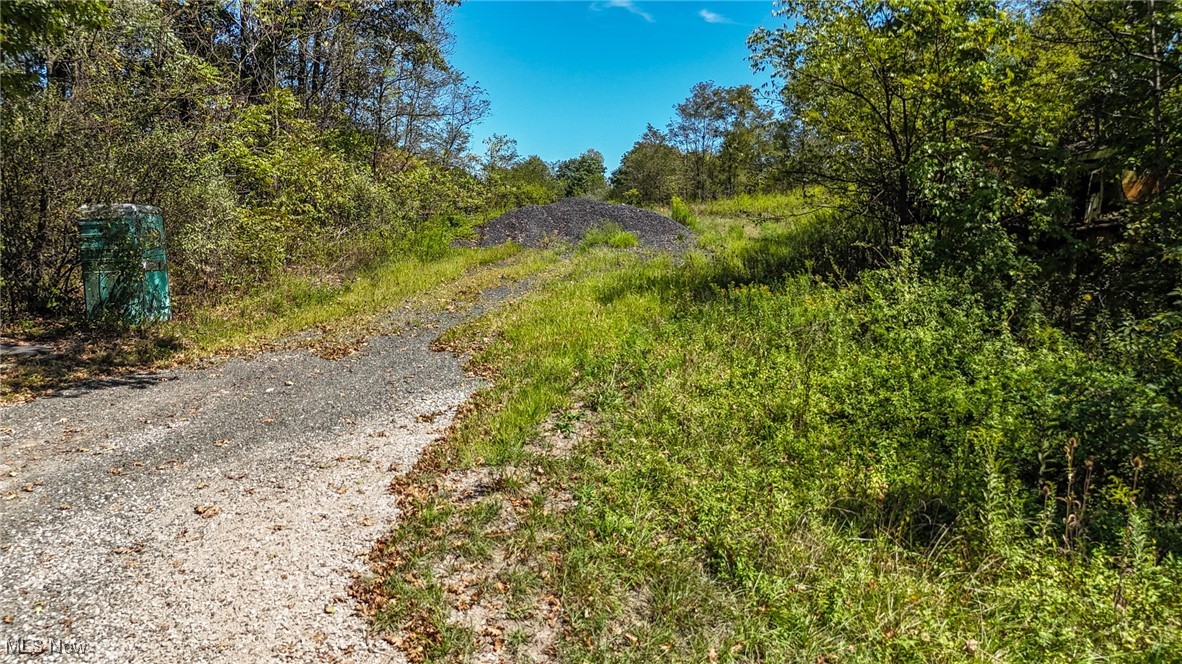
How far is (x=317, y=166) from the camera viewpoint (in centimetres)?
980

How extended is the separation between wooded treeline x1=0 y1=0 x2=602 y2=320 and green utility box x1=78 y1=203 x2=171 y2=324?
1.29 ft

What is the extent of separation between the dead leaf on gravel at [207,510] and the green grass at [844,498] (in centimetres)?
129

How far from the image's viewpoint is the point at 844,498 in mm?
3135

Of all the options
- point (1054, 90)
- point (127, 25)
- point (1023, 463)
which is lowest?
point (1023, 463)

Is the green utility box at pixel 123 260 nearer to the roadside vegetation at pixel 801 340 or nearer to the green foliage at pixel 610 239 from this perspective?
the roadside vegetation at pixel 801 340

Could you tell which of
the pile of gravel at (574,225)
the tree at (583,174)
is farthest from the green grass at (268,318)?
the tree at (583,174)

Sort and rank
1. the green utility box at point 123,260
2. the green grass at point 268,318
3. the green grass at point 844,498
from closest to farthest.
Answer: the green grass at point 844,498
the green grass at point 268,318
the green utility box at point 123,260

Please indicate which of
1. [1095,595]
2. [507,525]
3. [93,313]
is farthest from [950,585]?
[93,313]

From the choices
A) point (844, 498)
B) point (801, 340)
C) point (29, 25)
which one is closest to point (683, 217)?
point (801, 340)

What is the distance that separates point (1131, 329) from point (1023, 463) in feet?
5.02

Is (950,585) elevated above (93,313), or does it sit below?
below

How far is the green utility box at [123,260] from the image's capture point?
624 cm

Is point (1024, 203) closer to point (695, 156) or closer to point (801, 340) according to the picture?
point (801, 340)

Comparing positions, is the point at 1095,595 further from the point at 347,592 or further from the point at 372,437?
the point at 372,437
